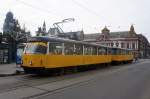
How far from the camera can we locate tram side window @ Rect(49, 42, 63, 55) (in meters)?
20.3

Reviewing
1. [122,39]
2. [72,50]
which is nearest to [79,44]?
[72,50]

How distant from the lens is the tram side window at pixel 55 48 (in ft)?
66.7

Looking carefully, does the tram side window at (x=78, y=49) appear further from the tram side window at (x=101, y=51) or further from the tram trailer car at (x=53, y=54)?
the tram side window at (x=101, y=51)

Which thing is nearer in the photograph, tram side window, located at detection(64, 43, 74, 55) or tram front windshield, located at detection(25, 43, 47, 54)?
tram front windshield, located at detection(25, 43, 47, 54)

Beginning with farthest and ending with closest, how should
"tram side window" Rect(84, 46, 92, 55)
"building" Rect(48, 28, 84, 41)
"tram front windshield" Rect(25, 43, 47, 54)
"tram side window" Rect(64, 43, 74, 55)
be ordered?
"building" Rect(48, 28, 84, 41)
"tram side window" Rect(84, 46, 92, 55)
"tram side window" Rect(64, 43, 74, 55)
"tram front windshield" Rect(25, 43, 47, 54)

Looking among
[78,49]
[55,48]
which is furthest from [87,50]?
[55,48]

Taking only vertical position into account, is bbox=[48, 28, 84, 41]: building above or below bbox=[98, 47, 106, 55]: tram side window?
above

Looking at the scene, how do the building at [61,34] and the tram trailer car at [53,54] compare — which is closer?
the tram trailer car at [53,54]

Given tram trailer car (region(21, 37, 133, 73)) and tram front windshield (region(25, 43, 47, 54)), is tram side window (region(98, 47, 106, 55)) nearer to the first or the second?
tram trailer car (region(21, 37, 133, 73))

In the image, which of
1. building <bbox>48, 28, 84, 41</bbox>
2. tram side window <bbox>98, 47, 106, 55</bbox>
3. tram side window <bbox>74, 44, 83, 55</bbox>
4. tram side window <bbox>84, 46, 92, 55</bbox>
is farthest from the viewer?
building <bbox>48, 28, 84, 41</bbox>

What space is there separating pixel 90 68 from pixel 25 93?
755 inches

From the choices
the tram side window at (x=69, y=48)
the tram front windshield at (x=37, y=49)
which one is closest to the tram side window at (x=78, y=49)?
the tram side window at (x=69, y=48)

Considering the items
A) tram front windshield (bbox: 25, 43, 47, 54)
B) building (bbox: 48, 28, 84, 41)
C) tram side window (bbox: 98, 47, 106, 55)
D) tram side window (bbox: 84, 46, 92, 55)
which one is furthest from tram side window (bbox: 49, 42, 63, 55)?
building (bbox: 48, 28, 84, 41)

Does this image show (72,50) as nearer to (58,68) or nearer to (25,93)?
(58,68)
